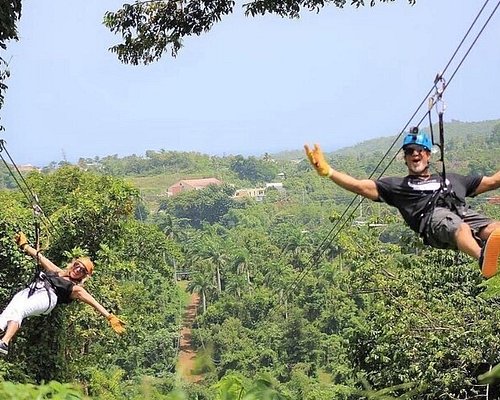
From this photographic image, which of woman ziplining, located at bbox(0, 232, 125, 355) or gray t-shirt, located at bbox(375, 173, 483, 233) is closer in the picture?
gray t-shirt, located at bbox(375, 173, 483, 233)

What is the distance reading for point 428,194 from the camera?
3771 millimetres

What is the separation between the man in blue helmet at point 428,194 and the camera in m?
3.58

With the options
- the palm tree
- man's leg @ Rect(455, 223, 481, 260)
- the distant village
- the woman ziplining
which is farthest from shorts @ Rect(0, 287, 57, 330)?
the distant village

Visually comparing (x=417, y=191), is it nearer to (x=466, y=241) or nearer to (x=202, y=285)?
(x=466, y=241)

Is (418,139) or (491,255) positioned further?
(418,139)

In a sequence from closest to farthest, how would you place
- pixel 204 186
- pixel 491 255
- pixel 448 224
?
pixel 491 255 < pixel 448 224 < pixel 204 186

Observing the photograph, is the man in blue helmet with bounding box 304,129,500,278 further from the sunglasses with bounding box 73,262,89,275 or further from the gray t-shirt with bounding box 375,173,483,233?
the sunglasses with bounding box 73,262,89,275

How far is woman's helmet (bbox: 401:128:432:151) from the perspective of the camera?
149 inches

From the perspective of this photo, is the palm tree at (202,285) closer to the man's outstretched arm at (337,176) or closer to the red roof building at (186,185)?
the man's outstretched arm at (337,176)

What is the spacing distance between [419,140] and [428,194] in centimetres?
29

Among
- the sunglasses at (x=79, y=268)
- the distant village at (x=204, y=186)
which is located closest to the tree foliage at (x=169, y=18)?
the sunglasses at (x=79, y=268)

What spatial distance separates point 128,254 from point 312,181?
105565 mm

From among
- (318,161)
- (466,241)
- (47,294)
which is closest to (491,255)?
(466,241)

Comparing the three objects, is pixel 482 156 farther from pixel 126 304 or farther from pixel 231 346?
pixel 126 304
